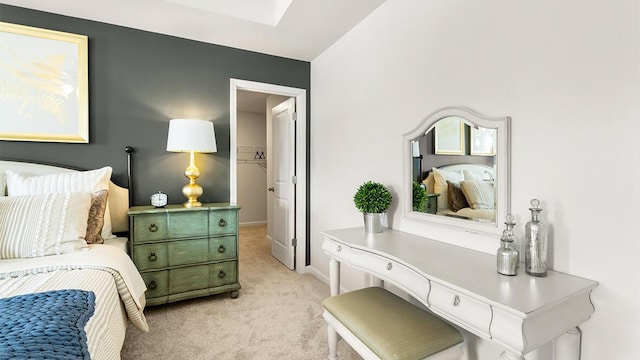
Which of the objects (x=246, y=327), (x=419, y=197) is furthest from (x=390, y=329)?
(x=246, y=327)

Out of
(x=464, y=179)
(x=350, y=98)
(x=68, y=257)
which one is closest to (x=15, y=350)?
(x=68, y=257)

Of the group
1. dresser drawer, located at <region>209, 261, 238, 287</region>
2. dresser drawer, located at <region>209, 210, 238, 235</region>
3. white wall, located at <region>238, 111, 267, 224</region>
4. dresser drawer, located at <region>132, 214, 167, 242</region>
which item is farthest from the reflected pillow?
white wall, located at <region>238, 111, 267, 224</region>

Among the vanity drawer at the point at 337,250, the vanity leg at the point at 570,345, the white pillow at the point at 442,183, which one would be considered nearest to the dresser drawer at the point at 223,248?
the vanity drawer at the point at 337,250

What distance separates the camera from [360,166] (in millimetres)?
2480

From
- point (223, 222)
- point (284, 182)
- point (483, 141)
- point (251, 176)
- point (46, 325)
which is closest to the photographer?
point (46, 325)

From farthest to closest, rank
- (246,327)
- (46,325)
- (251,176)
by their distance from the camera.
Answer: (251,176) → (246,327) → (46,325)

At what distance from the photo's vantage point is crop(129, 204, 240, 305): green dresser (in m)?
2.35

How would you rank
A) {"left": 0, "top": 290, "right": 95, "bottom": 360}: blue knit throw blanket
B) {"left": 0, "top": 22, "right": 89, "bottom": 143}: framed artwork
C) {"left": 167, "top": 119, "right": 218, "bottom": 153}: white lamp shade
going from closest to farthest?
{"left": 0, "top": 290, "right": 95, "bottom": 360}: blue knit throw blanket → {"left": 0, "top": 22, "right": 89, "bottom": 143}: framed artwork → {"left": 167, "top": 119, "right": 218, "bottom": 153}: white lamp shade

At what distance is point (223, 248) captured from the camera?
2611 mm

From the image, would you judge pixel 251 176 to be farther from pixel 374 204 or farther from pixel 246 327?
pixel 374 204

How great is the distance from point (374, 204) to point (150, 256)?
182 centimetres

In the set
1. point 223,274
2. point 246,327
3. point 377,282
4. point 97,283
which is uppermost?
point 97,283

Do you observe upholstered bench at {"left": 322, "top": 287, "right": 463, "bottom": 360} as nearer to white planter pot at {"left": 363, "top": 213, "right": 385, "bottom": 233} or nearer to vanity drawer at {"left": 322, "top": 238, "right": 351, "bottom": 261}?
vanity drawer at {"left": 322, "top": 238, "right": 351, "bottom": 261}

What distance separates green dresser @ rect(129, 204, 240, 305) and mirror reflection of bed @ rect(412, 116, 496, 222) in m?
1.66
